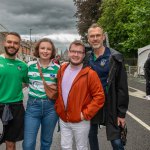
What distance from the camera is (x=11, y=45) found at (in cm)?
Result: 472

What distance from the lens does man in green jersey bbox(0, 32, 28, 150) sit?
4.62 metres

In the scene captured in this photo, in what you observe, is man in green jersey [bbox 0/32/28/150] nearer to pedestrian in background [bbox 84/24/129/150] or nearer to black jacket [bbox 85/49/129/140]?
pedestrian in background [bbox 84/24/129/150]

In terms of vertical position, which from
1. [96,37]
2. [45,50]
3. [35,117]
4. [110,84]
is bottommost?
[35,117]

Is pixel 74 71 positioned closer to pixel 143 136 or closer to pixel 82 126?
pixel 82 126

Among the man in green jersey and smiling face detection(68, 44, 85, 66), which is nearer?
smiling face detection(68, 44, 85, 66)

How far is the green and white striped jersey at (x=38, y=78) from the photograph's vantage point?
4641 mm

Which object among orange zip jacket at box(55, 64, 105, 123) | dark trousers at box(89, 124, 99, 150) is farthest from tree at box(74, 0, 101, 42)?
orange zip jacket at box(55, 64, 105, 123)

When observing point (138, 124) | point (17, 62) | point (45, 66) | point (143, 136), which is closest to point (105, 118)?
point (45, 66)

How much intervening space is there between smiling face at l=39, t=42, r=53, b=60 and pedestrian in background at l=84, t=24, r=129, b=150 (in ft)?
1.59

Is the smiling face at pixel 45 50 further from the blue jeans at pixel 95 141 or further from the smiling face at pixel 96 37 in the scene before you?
the blue jeans at pixel 95 141

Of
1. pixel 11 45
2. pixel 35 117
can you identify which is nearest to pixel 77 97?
pixel 35 117

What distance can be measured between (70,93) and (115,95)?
1.80ft

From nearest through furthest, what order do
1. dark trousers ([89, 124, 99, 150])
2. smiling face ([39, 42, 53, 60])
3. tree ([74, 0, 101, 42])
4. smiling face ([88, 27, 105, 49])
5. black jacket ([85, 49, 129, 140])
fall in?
black jacket ([85, 49, 129, 140]), smiling face ([88, 27, 105, 49]), smiling face ([39, 42, 53, 60]), dark trousers ([89, 124, 99, 150]), tree ([74, 0, 101, 42])

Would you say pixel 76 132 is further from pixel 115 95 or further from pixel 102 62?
pixel 102 62
